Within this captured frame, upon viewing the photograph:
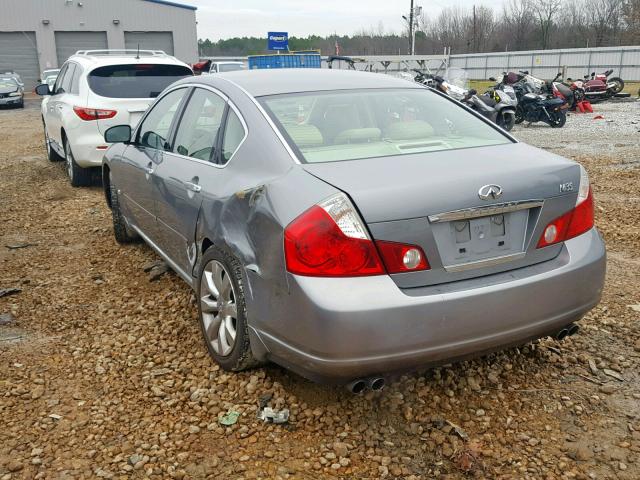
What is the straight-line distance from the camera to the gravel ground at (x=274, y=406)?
2.74 m

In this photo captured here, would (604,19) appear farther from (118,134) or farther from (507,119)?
(118,134)

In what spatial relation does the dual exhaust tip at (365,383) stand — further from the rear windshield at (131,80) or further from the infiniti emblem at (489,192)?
the rear windshield at (131,80)

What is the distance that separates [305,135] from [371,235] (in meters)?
0.90

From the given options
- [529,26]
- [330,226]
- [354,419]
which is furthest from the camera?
[529,26]

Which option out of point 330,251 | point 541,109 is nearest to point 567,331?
point 330,251

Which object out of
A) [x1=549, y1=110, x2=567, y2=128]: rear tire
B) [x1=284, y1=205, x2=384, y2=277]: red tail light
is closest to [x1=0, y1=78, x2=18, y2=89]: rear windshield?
[x1=549, y1=110, x2=567, y2=128]: rear tire

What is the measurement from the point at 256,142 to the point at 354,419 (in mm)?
1448

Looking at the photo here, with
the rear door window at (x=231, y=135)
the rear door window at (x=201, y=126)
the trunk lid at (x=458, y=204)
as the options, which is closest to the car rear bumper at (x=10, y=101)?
the rear door window at (x=201, y=126)

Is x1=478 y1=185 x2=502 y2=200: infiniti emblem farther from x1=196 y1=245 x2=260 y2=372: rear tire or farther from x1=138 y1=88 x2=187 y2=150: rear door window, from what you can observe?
x1=138 y1=88 x2=187 y2=150: rear door window

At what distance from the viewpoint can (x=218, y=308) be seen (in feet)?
11.1

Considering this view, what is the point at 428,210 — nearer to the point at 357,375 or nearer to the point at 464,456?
the point at 357,375

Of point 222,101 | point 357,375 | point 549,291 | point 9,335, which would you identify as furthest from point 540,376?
point 9,335

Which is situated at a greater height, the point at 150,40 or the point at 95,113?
the point at 150,40

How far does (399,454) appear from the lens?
Result: 279 centimetres
